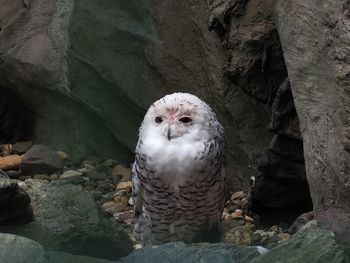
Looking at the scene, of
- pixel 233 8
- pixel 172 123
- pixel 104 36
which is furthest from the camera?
pixel 104 36

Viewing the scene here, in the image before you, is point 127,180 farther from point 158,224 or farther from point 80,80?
point 158,224

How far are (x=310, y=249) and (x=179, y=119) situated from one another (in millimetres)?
1640

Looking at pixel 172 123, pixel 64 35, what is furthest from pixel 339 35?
pixel 64 35

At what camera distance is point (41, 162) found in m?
6.39

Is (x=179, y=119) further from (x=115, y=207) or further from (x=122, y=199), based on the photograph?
(x=122, y=199)

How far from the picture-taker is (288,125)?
16.1 ft

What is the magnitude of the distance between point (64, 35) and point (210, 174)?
243cm

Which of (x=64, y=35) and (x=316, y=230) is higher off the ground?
(x=64, y=35)

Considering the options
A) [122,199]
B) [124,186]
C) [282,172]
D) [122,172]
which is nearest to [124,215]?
[122,199]

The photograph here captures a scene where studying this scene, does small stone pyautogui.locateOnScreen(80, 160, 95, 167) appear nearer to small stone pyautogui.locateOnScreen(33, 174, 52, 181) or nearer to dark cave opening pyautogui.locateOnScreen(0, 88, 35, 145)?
small stone pyautogui.locateOnScreen(33, 174, 52, 181)

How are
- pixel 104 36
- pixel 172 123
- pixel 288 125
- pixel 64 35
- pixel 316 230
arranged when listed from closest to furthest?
1. pixel 316 230
2. pixel 172 123
3. pixel 288 125
4. pixel 104 36
5. pixel 64 35

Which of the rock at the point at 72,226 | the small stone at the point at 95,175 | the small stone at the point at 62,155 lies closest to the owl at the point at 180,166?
the rock at the point at 72,226

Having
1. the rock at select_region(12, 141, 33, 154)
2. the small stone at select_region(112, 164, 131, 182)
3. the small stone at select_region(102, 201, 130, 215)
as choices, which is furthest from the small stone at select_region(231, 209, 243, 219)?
the rock at select_region(12, 141, 33, 154)

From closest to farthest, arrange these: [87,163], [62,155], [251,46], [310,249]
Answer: [310,249], [251,46], [87,163], [62,155]
